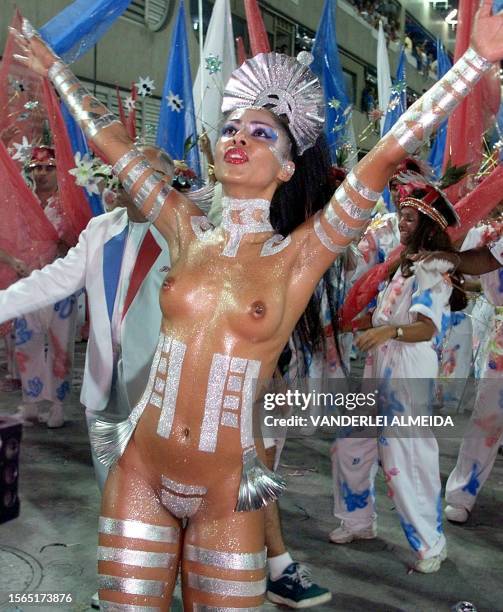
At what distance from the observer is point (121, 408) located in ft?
8.96

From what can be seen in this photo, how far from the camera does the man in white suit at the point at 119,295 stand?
2621 millimetres

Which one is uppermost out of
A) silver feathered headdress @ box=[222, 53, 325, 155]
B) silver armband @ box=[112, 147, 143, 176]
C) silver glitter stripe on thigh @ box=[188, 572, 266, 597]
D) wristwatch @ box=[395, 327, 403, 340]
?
silver feathered headdress @ box=[222, 53, 325, 155]

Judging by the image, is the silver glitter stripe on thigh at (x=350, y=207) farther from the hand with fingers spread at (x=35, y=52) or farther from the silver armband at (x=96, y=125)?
the hand with fingers spread at (x=35, y=52)

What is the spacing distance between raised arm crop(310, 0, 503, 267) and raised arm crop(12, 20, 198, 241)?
45 cm

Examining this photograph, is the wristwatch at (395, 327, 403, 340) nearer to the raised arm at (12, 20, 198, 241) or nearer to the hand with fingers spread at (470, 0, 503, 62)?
the raised arm at (12, 20, 198, 241)

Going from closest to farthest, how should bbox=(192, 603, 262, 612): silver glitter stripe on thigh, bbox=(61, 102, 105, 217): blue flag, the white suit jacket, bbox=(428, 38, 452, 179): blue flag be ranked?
bbox=(192, 603, 262, 612): silver glitter stripe on thigh → the white suit jacket → bbox=(61, 102, 105, 217): blue flag → bbox=(428, 38, 452, 179): blue flag

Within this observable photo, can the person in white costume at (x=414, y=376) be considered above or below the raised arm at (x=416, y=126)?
below

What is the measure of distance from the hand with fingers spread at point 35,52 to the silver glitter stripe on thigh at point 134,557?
135cm

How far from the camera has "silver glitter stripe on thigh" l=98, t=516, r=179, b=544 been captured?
171cm

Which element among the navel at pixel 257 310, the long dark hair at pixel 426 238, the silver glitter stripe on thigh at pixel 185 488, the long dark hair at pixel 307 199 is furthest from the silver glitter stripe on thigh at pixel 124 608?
the long dark hair at pixel 426 238

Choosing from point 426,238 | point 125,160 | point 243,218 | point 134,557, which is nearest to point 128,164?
point 125,160

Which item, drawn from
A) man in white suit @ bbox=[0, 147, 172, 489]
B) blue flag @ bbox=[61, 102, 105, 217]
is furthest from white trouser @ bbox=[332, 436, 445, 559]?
blue flag @ bbox=[61, 102, 105, 217]

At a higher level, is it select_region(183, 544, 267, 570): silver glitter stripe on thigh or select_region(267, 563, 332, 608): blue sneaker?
select_region(183, 544, 267, 570): silver glitter stripe on thigh

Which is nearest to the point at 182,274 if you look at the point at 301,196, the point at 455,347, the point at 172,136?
the point at 301,196
